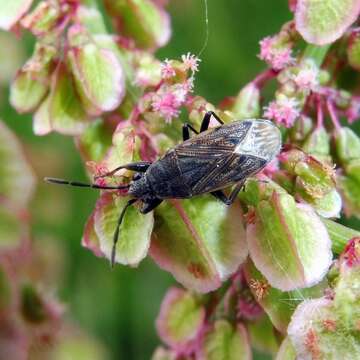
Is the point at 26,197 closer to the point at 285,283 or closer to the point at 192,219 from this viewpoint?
the point at 192,219

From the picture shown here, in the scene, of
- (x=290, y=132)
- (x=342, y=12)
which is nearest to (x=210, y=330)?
(x=290, y=132)

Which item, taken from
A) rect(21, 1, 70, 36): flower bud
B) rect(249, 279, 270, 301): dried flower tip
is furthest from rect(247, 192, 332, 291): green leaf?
rect(21, 1, 70, 36): flower bud

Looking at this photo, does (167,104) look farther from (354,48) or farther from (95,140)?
(354,48)

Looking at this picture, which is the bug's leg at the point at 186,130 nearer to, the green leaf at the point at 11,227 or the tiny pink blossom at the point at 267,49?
the tiny pink blossom at the point at 267,49

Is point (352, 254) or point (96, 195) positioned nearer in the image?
point (352, 254)

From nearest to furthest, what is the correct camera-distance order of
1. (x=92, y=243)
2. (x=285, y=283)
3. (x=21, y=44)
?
(x=285, y=283), (x=92, y=243), (x=21, y=44)

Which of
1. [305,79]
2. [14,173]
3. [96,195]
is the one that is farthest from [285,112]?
[96,195]
